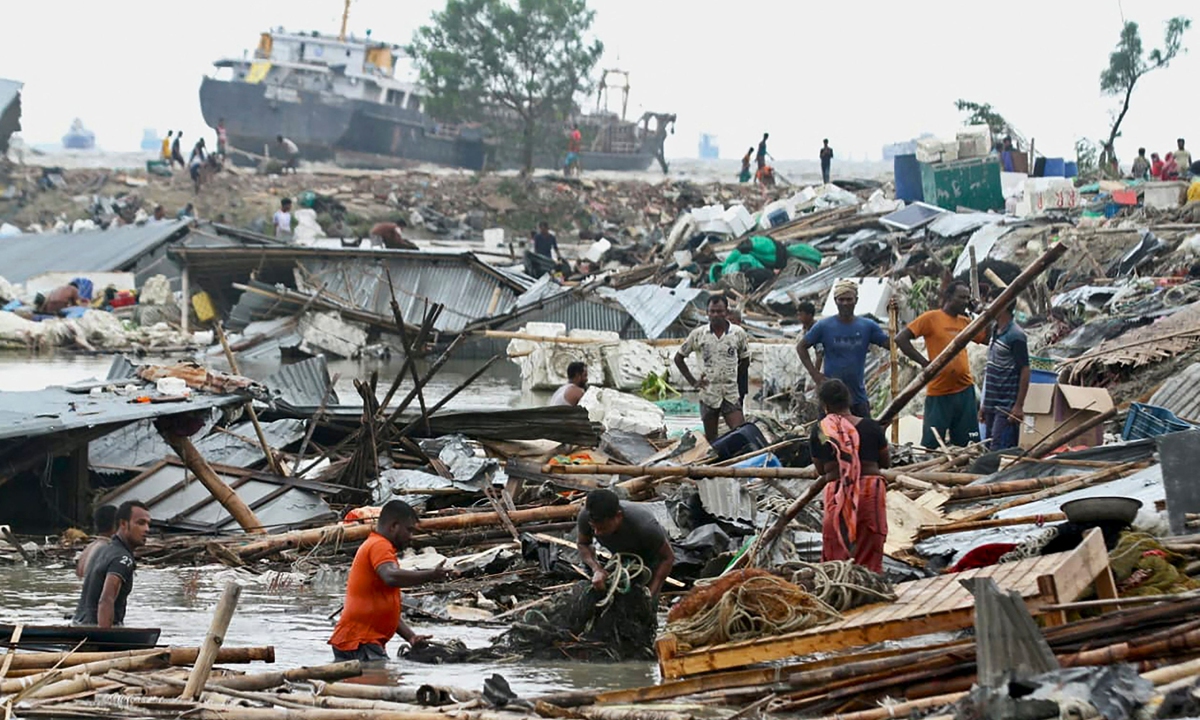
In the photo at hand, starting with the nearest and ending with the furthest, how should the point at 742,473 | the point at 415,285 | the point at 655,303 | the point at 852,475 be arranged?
1. the point at 852,475
2. the point at 742,473
3. the point at 655,303
4. the point at 415,285

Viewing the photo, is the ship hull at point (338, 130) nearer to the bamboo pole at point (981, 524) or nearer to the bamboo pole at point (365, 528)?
the bamboo pole at point (365, 528)

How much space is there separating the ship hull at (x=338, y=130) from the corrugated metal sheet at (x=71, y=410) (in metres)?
47.4

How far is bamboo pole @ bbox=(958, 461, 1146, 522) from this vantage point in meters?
8.86

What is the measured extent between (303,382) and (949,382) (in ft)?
21.3

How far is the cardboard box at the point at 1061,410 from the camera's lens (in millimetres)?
10859

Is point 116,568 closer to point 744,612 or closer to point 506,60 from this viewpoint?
point 744,612

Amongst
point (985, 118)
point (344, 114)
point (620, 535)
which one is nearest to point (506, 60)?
point (344, 114)

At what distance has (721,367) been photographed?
11.9 m

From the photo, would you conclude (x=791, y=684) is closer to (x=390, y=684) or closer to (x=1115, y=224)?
(x=390, y=684)

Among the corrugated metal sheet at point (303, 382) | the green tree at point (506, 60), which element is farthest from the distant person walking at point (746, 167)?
the corrugated metal sheet at point (303, 382)

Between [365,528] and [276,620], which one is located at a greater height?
[365,528]

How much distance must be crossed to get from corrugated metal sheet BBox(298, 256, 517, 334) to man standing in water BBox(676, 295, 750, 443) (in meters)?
14.4

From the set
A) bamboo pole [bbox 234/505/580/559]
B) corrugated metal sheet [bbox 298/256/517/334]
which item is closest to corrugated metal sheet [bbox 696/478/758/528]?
bamboo pole [bbox 234/505/580/559]

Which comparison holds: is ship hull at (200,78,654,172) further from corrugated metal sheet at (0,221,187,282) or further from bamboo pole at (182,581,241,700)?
bamboo pole at (182,581,241,700)
